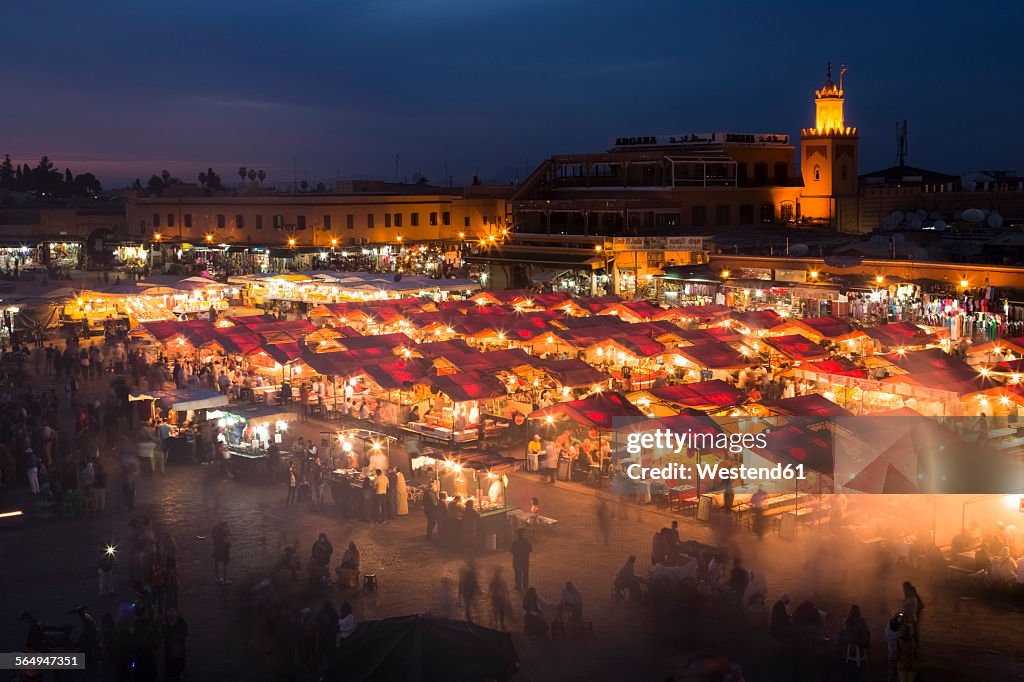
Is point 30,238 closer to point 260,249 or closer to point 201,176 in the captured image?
point 260,249

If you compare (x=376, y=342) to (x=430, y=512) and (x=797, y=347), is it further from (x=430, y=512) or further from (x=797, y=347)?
(x=430, y=512)

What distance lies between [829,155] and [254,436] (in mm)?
45221

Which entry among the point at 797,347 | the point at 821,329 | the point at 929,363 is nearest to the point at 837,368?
the point at 929,363

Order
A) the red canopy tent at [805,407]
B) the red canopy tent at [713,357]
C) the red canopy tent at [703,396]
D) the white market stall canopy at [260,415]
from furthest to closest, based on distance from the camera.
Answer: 1. the red canopy tent at [713,357]
2. the white market stall canopy at [260,415]
3. the red canopy tent at [703,396]
4. the red canopy tent at [805,407]

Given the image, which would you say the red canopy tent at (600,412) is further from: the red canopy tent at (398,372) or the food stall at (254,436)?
the food stall at (254,436)

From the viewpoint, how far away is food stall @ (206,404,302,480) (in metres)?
17.1

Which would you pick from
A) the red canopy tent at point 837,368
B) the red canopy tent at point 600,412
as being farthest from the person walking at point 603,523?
the red canopy tent at point 837,368

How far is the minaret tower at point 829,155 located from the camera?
2216 inches

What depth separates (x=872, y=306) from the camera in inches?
1208

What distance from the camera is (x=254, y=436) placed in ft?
59.3

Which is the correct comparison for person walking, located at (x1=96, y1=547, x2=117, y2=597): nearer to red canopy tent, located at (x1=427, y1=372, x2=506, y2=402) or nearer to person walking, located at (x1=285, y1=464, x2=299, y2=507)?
person walking, located at (x1=285, y1=464, x2=299, y2=507)

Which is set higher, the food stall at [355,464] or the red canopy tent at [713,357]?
the red canopy tent at [713,357]

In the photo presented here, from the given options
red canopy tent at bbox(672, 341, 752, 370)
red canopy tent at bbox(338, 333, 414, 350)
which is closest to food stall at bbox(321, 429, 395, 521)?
red canopy tent at bbox(338, 333, 414, 350)

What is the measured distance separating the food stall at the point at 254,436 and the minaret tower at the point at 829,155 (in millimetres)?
43660
